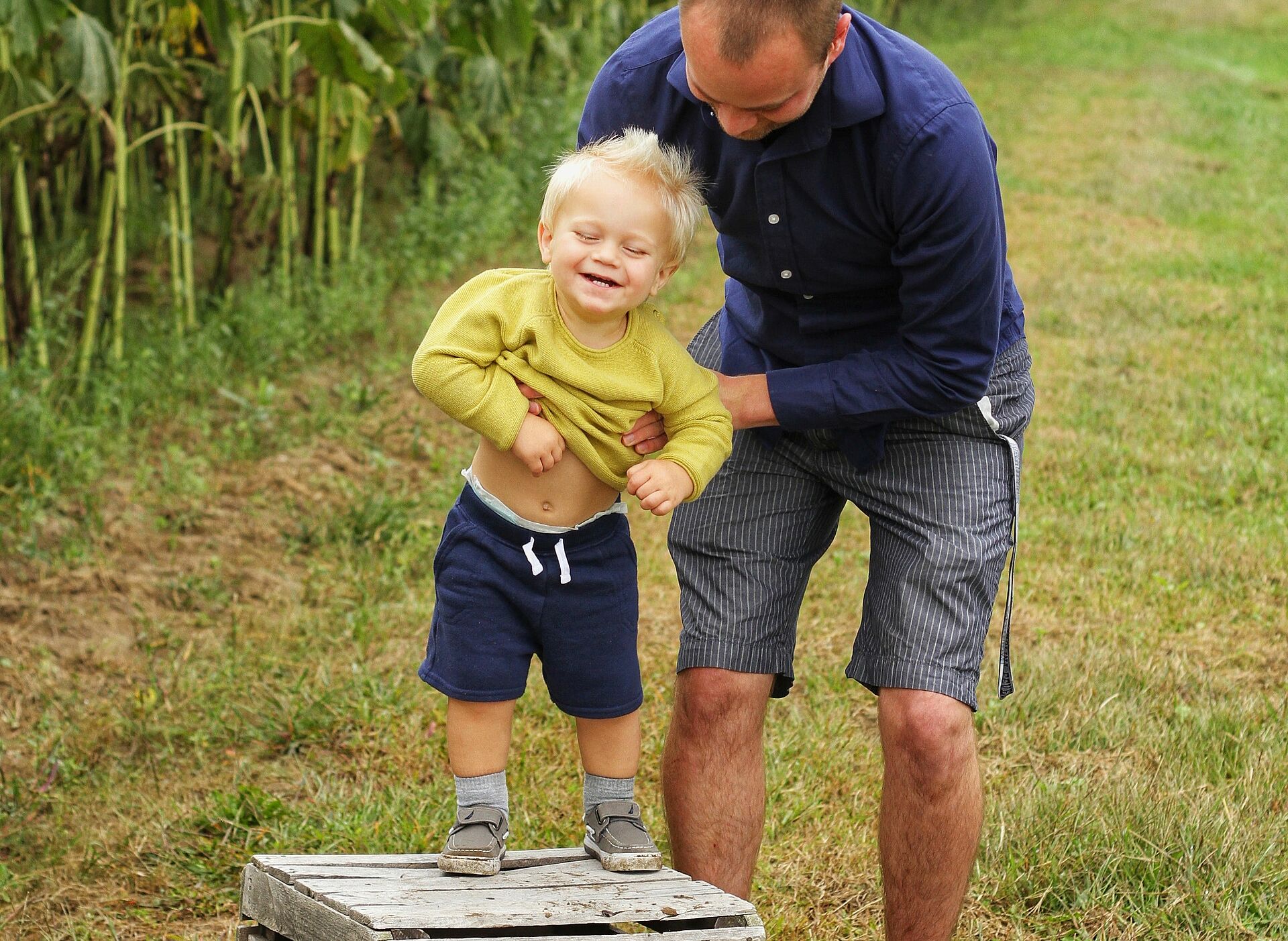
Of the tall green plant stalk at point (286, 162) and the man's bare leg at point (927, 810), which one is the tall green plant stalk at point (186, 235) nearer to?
the tall green plant stalk at point (286, 162)

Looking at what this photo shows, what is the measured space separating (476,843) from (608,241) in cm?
113

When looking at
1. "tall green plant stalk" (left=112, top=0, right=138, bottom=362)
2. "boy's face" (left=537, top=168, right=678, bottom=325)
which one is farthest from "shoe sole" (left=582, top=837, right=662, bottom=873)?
"tall green plant stalk" (left=112, top=0, right=138, bottom=362)

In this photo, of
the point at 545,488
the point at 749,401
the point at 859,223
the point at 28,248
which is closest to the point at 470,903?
the point at 545,488

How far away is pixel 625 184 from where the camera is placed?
8.63 ft

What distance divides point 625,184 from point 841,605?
2679 millimetres

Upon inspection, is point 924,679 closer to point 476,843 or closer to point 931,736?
point 931,736

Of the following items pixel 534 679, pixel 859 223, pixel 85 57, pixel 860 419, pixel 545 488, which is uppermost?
pixel 85 57

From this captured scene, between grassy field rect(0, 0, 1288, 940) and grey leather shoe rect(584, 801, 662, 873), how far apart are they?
564 millimetres

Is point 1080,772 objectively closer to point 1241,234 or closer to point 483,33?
point 483,33

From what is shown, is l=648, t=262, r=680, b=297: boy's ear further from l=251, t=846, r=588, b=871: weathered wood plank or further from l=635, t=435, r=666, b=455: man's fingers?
l=251, t=846, r=588, b=871: weathered wood plank

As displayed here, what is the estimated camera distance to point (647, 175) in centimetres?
266

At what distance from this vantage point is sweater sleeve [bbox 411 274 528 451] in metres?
2.66

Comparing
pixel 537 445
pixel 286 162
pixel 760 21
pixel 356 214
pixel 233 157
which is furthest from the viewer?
pixel 356 214

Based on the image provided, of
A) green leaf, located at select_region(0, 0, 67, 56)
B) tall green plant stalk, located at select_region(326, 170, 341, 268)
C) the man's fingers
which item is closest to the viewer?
the man's fingers
